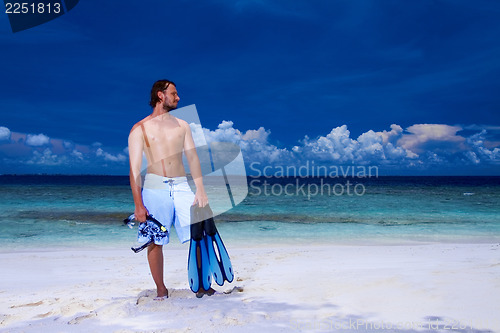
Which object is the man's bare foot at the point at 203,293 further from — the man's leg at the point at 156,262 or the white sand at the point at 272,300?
the man's leg at the point at 156,262

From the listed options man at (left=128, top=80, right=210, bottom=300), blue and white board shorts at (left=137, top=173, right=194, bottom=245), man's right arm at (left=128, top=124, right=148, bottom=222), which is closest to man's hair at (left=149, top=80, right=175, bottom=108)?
man at (left=128, top=80, right=210, bottom=300)

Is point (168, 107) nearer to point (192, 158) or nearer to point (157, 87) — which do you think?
point (157, 87)

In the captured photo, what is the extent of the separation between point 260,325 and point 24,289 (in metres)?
3.78

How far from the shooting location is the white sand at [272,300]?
136 inches

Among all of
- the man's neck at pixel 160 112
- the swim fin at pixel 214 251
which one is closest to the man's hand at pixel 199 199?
the swim fin at pixel 214 251

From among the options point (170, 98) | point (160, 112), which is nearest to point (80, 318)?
point (160, 112)

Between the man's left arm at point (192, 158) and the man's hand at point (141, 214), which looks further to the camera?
the man's left arm at point (192, 158)

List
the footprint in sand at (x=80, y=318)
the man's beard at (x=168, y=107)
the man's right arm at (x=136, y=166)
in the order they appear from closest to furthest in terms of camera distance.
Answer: the footprint in sand at (x=80, y=318)
the man's right arm at (x=136, y=166)
the man's beard at (x=168, y=107)

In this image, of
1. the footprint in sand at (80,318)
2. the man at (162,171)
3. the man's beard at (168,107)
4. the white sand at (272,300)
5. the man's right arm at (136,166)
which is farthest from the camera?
the man's beard at (168,107)

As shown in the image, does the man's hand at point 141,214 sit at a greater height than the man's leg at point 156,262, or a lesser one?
greater

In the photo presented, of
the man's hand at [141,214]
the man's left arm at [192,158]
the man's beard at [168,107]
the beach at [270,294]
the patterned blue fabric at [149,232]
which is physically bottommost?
the beach at [270,294]

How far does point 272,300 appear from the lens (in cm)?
421

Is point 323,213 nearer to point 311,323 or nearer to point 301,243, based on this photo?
point 301,243

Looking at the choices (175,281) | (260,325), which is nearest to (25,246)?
(175,281)
